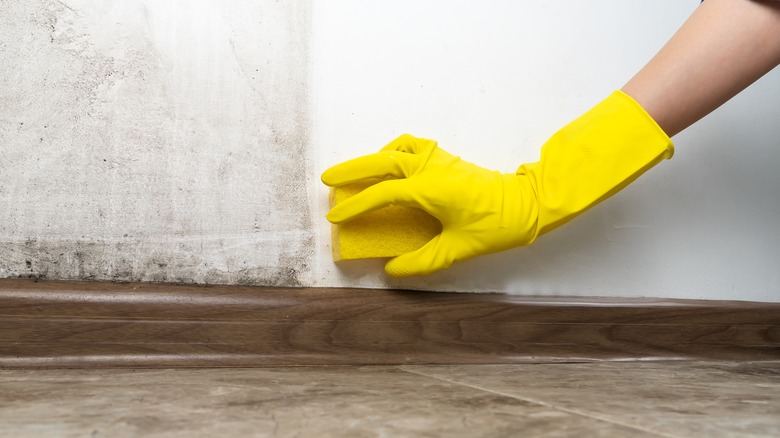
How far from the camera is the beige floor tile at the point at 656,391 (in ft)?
1.69

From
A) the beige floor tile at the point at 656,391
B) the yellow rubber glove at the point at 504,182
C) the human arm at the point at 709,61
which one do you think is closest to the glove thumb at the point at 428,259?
the yellow rubber glove at the point at 504,182

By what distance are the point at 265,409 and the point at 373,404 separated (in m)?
0.09

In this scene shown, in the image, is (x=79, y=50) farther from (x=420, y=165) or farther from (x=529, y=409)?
(x=529, y=409)

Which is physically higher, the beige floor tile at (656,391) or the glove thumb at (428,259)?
the glove thumb at (428,259)

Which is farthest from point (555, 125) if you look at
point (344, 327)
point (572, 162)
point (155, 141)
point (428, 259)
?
point (155, 141)

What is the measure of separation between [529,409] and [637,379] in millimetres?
327

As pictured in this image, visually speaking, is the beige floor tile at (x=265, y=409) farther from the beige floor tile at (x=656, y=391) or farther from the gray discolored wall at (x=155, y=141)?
the gray discolored wall at (x=155, y=141)

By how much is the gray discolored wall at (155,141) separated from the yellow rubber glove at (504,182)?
109mm

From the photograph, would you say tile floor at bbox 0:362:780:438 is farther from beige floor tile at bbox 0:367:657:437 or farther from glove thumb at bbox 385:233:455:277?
glove thumb at bbox 385:233:455:277

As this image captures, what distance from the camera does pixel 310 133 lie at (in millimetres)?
938

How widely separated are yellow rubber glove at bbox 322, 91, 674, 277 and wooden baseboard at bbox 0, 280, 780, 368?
9 centimetres

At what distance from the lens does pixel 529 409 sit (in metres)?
0.54

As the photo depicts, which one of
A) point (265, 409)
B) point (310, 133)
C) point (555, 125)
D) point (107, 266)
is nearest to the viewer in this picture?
point (265, 409)

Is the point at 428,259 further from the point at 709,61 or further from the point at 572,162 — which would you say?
the point at 709,61
